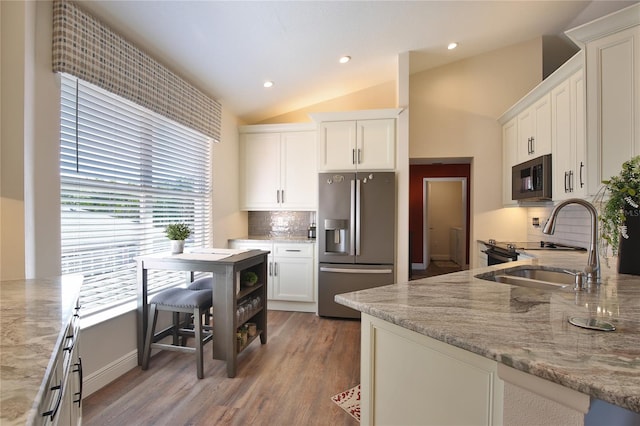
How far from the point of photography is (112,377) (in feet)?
7.13

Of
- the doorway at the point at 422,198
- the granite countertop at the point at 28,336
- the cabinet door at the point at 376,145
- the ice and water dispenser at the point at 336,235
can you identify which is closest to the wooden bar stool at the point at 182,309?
the granite countertop at the point at 28,336

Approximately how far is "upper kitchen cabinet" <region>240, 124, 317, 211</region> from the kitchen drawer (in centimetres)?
54

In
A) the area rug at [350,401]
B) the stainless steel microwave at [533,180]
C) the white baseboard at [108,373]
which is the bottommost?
the area rug at [350,401]

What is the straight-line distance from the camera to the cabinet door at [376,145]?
Answer: 138 inches

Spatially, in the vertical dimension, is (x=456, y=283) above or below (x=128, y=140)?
below

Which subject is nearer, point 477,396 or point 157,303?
point 477,396

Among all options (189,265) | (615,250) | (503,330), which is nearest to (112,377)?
(189,265)

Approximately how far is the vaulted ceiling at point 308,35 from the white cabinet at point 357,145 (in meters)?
0.67

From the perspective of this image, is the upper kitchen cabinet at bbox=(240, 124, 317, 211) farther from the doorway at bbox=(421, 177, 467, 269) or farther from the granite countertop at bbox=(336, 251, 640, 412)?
the doorway at bbox=(421, 177, 467, 269)

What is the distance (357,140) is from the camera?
3.56 metres

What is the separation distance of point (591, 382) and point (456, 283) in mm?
820

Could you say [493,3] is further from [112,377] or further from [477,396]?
[112,377]

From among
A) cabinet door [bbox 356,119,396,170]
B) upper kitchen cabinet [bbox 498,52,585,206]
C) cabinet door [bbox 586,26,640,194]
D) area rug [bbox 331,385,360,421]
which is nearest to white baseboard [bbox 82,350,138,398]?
area rug [bbox 331,385,360,421]

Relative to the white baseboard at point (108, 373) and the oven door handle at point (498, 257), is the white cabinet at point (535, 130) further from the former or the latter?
the white baseboard at point (108, 373)
